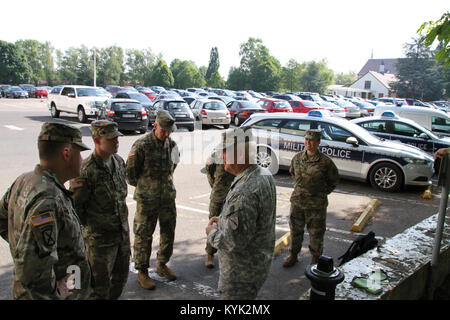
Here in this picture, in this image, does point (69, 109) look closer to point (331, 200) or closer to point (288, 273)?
point (331, 200)

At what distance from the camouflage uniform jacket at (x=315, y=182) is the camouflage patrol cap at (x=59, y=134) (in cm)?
309

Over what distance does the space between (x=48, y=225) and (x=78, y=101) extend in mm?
19263

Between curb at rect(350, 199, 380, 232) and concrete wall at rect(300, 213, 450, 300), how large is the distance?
1.55 meters

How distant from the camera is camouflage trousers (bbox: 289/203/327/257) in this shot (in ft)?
14.8

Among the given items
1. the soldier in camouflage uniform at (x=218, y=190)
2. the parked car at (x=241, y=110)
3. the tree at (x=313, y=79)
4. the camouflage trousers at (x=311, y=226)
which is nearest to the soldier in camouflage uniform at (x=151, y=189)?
the soldier in camouflage uniform at (x=218, y=190)

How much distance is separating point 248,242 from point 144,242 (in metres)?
1.90

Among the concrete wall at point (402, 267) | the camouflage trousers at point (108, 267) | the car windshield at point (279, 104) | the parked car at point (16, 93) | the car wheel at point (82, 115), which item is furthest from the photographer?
the parked car at point (16, 93)

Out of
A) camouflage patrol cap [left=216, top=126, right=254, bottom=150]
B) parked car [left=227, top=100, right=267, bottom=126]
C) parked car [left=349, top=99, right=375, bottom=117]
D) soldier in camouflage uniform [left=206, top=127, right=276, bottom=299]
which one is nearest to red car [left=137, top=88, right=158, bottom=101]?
parked car [left=227, top=100, right=267, bottom=126]

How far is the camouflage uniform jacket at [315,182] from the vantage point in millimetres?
4535

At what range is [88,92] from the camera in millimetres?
20188

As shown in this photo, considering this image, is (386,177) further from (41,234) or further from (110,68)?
(110,68)

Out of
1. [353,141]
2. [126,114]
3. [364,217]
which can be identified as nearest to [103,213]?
[364,217]

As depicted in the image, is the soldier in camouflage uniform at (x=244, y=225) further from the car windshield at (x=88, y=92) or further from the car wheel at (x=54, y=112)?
the car wheel at (x=54, y=112)
